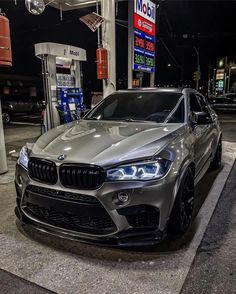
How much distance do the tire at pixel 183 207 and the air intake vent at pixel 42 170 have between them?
119cm

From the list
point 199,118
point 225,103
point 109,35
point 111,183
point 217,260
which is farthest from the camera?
point 225,103

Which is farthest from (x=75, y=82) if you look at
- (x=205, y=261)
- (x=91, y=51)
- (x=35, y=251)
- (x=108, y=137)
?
(x=91, y=51)

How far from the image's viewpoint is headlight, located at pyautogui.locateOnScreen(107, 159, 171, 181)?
243cm

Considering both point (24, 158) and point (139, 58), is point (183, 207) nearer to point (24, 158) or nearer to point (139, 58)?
point (24, 158)

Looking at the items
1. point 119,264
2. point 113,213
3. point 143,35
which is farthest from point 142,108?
point 143,35

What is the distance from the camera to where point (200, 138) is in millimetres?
3783

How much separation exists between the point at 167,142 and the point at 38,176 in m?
1.30

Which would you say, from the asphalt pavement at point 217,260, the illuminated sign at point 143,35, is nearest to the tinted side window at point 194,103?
the asphalt pavement at point 217,260

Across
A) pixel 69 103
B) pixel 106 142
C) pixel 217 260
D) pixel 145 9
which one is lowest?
pixel 217 260

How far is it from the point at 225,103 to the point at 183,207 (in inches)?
695

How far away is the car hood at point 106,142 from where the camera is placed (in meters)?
2.55

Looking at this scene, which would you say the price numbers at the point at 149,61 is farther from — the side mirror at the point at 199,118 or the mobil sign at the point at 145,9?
the side mirror at the point at 199,118

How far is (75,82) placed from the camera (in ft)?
25.2

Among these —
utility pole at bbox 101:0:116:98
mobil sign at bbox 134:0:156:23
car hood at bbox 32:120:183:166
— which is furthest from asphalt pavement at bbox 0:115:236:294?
mobil sign at bbox 134:0:156:23
